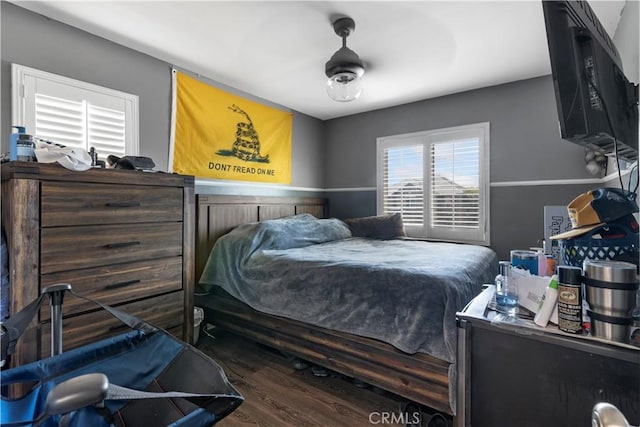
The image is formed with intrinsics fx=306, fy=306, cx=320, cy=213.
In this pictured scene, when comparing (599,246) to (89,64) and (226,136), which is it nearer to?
(226,136)

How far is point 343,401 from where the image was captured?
1.80 m

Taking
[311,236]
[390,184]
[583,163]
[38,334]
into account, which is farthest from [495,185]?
[38,334]

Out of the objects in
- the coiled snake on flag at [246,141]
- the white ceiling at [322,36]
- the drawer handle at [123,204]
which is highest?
the white ceiling at [322,36]

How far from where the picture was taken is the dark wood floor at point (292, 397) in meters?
1.63

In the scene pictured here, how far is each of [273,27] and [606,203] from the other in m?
2.08

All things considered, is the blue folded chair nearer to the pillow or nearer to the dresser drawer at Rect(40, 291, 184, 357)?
the dresser drawer at Rect(40, 291, 184, 357)

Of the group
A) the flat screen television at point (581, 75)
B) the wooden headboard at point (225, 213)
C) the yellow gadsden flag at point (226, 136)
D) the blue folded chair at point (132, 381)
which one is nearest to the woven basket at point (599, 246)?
the flat screen television at point (581, 75)

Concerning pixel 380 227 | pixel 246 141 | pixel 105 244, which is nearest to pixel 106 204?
pixel 105 244

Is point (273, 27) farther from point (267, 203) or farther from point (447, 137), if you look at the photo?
point (447, 137)

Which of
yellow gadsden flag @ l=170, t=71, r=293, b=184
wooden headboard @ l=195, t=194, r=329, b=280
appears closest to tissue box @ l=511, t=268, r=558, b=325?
wooden headboard @ l=195, t=194, r=329, b=280

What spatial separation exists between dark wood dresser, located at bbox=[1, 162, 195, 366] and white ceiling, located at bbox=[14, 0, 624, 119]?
3.47 feet

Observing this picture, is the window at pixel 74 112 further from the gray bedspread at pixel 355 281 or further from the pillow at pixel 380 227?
the pillow at pixel 380 227

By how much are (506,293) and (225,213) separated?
246 centimetres

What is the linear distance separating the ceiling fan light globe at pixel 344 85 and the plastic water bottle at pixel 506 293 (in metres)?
1.68
